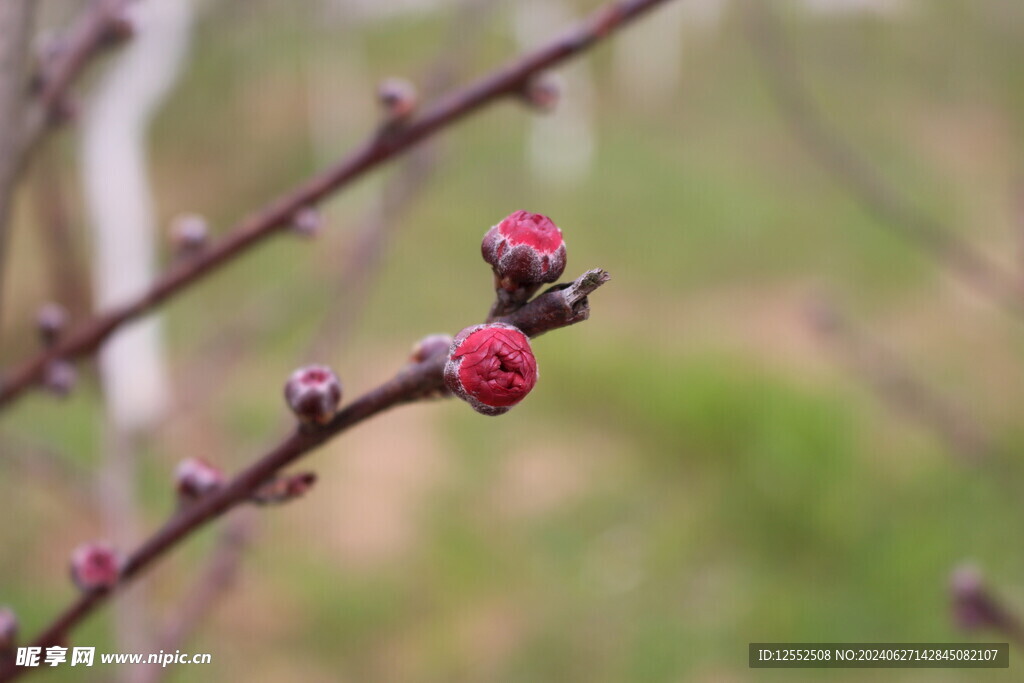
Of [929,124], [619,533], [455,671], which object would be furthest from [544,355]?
[929,124]

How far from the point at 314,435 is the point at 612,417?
2.65 meters

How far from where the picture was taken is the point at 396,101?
0.54 metres

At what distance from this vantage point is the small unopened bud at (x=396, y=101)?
537 millimetres

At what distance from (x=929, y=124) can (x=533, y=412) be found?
9.35 ft

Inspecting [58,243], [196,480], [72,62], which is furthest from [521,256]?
[58,243]

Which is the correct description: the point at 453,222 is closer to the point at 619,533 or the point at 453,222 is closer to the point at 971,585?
the point at 619,533

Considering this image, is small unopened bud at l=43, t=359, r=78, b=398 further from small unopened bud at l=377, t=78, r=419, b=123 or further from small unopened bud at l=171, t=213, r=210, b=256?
small unopened bud at l=377, t=78, r=419, b=123

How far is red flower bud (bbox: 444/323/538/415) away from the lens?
0.27 m

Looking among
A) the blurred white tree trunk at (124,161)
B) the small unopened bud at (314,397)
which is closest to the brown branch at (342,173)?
the small unopened bud at (314,397)

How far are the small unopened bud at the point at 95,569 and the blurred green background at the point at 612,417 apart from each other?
1.56 feet

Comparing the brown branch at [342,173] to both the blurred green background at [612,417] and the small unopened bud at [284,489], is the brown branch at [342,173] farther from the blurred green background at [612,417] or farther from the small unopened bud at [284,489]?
the blurred green background at [612,417]

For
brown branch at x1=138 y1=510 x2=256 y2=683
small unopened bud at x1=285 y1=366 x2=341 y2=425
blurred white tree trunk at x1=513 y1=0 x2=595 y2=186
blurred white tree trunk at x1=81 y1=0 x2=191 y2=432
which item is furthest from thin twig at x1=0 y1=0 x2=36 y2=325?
blurred white tree trunk at x1=513 y1=0 x2=595 y2=186

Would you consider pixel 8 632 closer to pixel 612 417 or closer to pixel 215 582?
pixel 215 582

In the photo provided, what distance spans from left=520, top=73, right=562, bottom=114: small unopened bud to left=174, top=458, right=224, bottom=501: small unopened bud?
29cm
